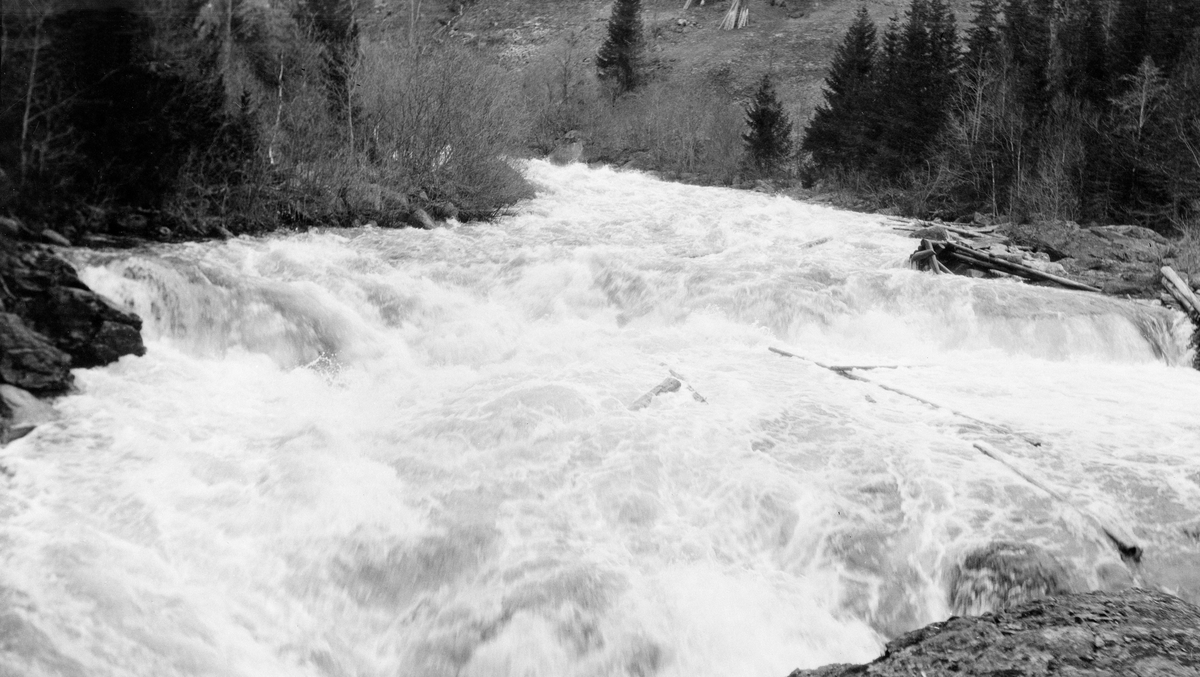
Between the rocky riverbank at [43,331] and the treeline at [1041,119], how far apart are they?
70.7 ft

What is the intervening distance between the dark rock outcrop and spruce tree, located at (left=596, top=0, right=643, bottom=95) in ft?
161

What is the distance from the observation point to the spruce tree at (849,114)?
107 ft

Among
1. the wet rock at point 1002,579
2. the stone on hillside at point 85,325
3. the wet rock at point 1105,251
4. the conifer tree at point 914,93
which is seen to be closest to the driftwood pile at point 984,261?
the wet rock at point 1105,251

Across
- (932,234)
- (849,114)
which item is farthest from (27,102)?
(849,114)

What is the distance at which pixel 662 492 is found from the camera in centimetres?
595

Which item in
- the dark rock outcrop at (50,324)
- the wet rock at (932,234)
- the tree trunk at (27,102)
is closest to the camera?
the dark rock outcrop at (50,324)

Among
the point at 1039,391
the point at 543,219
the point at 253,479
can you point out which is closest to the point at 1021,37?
the point at 543,219

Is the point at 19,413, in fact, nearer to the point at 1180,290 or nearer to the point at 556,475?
the point at 556,475

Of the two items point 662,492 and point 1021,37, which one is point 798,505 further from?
point 1021,37

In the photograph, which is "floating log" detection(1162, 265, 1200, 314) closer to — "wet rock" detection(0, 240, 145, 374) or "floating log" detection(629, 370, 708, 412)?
"floating log" detection(629, 370, 708, 412)

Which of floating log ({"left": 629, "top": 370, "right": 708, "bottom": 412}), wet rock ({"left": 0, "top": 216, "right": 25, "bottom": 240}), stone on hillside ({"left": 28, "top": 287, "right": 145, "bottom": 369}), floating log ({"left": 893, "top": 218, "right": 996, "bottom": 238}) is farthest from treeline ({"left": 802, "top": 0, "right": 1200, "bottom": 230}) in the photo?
wet rock ({"left": 0, "top": 216, "right": 25, "bottom": 240})

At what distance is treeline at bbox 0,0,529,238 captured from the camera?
33.0ft

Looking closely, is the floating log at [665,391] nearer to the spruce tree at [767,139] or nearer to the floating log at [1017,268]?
the floating log at [1017,268]

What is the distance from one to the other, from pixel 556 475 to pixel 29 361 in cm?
496
